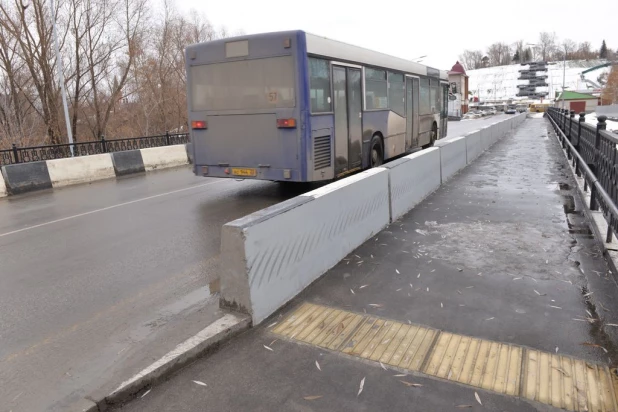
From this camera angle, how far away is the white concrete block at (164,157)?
16.6 metres

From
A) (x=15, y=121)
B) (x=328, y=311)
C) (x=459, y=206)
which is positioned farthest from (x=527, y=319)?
(x=15, y=121)

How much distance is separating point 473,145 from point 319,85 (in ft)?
27.9

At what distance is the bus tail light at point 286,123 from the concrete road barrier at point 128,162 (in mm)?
9003

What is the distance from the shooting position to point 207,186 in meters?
11.9

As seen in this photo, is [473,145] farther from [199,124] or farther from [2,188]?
[2,188]

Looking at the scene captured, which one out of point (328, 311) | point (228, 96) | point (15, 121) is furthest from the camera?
point (15, 121)

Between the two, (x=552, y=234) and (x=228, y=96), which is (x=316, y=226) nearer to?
(x=552, y=234)

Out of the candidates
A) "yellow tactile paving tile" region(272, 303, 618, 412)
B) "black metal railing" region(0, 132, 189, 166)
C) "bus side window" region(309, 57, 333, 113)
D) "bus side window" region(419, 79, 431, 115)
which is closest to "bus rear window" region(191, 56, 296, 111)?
"bus side window" region(309, 57, 333, 113)

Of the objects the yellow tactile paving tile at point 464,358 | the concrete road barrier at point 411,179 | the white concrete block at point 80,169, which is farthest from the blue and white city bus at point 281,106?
the white concrete block at point 80,169

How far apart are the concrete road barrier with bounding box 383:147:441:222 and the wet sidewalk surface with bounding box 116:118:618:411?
1225 mm

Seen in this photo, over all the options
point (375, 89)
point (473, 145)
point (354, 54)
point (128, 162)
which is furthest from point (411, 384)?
point (128, 162)

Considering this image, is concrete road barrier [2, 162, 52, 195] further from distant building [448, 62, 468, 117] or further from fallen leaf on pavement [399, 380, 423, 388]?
distant building [448, 62, 468, 117]

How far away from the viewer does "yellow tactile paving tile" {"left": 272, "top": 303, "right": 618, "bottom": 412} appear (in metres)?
3.00

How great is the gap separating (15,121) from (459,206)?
31175mm
